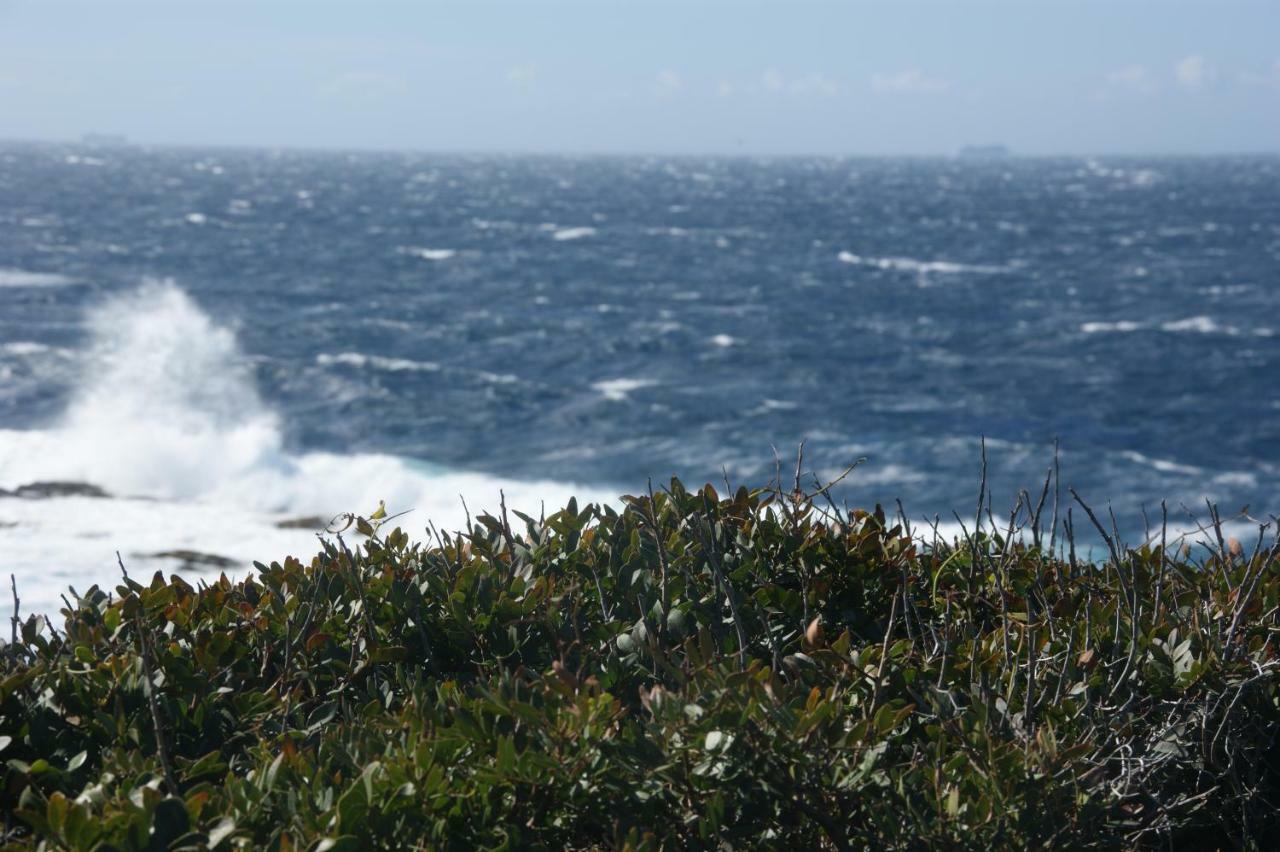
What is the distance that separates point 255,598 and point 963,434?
2351cm

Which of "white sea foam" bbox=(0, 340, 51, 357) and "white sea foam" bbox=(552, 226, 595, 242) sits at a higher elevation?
"white sea foam" bbox=(552, 226, 595, 242)

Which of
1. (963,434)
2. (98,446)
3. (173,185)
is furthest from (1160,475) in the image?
(173,185)

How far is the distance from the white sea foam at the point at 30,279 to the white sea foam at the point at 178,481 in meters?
16.1

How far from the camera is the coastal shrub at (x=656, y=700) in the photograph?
2252mm

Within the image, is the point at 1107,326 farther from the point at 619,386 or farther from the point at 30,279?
the point at 30,279

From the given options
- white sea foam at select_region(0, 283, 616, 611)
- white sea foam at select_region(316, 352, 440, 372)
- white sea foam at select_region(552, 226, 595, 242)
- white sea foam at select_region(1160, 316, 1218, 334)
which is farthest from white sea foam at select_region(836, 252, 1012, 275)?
white sea foam at select_region(0, 283, 616, 611)

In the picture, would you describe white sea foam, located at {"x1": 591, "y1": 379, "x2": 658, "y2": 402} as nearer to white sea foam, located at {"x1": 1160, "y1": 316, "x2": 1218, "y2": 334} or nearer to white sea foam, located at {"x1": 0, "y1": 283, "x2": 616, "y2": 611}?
white sea foam, located at {"x1": 0, "y1": 283, "x2": 616, "y2": 611}

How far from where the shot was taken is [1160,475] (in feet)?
73.7

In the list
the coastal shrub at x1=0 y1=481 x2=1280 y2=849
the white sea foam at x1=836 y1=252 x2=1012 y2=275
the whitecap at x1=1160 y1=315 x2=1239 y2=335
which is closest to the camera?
the coastal shrub at x1=0 y1=481 x2=1280 y2=849

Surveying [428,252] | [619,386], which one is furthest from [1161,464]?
[428,252]

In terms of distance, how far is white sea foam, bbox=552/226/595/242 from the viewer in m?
68.6

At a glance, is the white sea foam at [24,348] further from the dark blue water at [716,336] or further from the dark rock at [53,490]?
the dark rock at [53,490]

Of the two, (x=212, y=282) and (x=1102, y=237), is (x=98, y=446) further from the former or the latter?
(x=1102, y=237)

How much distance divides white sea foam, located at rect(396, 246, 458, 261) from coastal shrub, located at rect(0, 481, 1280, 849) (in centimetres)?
5523
